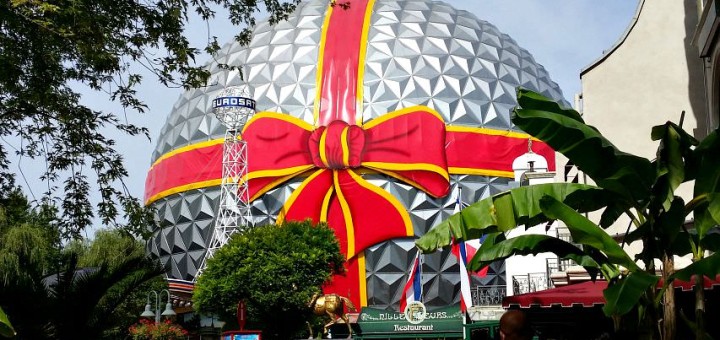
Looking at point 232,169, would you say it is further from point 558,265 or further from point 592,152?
point 592,152

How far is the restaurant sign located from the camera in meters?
24.2

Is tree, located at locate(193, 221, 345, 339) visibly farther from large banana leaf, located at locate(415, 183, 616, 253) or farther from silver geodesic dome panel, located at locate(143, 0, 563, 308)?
large banana leaf, located at locate(415, 183, 616, 253)

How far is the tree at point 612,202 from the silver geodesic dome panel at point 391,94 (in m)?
28.7

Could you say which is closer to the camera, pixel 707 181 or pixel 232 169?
pixel 707 181

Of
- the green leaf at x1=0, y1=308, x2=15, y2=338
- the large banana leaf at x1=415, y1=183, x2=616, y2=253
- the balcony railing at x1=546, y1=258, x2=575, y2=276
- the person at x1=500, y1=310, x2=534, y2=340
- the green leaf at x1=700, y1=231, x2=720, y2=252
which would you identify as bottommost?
the person at x1=500, y1=310, x2=534, y2=340

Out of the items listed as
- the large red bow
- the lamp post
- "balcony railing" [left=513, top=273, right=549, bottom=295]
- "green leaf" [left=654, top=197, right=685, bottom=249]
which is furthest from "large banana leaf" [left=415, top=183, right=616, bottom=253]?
the lamp post

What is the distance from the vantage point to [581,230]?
1043cm

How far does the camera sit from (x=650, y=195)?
11031mm

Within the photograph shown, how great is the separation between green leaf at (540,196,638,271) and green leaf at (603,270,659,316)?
35.6 inches

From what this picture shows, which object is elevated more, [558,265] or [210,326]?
[558,265]

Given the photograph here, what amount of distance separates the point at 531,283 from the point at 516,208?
16927 millimetres

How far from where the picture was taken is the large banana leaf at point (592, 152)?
35.0 feet

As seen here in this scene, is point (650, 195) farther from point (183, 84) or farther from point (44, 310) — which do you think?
point (44, 310)

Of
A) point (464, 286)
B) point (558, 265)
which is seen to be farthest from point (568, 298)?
point (464, 286)
